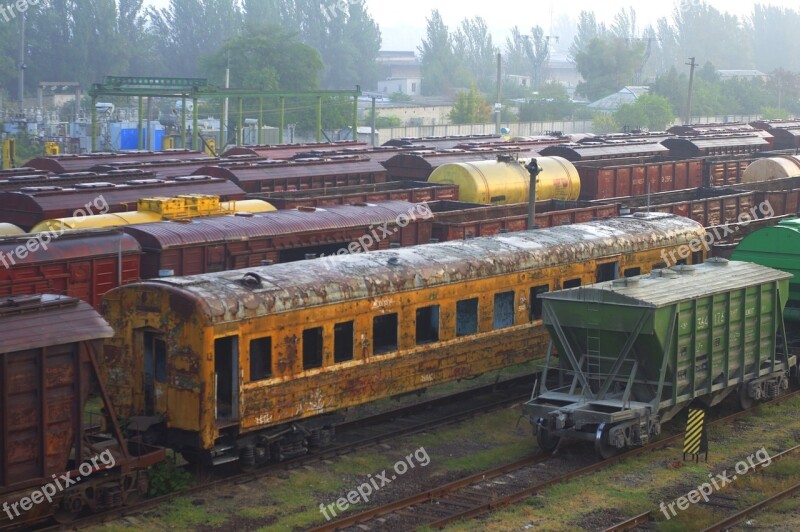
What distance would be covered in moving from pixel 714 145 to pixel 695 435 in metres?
34.6

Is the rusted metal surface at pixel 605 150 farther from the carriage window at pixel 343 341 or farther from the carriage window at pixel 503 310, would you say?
the carriage window at pixel 343 341

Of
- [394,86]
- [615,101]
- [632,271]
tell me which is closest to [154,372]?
[632,271]

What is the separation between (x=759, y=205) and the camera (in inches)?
1356

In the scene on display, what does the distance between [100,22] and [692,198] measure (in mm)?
90202

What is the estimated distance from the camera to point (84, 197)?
2495cm

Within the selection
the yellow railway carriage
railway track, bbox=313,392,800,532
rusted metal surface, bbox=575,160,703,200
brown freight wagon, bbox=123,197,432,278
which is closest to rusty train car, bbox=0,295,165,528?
the yellow railway carriage

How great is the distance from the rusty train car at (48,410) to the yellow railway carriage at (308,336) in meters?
1.57

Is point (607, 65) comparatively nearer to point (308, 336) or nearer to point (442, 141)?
point (442, 141)

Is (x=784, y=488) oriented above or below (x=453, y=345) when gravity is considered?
below

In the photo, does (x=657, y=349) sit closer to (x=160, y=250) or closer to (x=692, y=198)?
(x=160, y=250)

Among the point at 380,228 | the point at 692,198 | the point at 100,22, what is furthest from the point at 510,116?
the point at 380,228

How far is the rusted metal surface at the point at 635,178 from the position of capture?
1460 inches

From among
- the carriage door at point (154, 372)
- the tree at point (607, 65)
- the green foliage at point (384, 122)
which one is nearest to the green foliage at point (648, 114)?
the green foliage at point (384, 122)

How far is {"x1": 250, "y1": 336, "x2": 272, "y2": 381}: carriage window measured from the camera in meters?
15.0
